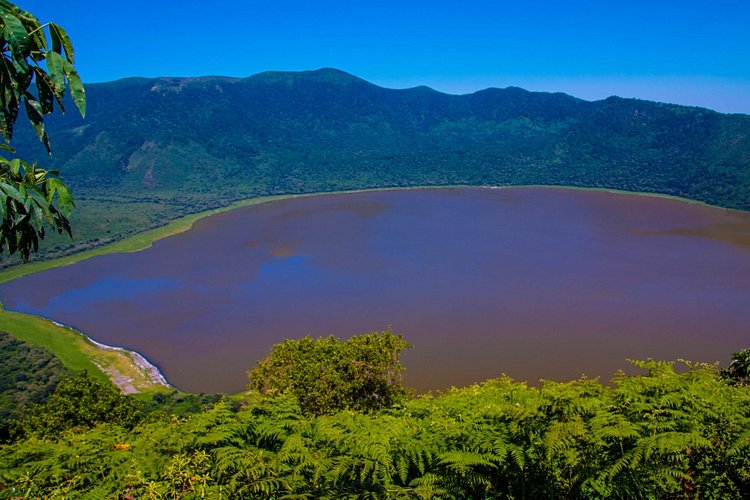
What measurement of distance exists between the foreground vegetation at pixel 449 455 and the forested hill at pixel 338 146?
250 ft

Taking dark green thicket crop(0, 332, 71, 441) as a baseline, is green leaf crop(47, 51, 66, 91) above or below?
above

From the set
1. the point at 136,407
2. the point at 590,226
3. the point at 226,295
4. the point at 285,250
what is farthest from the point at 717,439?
the point at 590,226

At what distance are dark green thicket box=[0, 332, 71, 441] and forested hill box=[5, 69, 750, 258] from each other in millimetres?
43642

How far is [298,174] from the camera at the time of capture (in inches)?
5349

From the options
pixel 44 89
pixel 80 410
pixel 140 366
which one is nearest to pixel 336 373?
pixel 80 410

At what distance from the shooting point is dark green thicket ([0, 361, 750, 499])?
542 cm

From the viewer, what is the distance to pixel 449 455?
226 inches

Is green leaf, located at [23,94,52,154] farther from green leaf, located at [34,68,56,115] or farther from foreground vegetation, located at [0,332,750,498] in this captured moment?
foreground vegetation, located at [0,332,750,498]

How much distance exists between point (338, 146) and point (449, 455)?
538ft

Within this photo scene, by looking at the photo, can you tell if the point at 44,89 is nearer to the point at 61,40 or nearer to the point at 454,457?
the point at 61,40

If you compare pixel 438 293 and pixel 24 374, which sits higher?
pixel 438 293

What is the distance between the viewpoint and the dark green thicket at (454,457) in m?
5.42

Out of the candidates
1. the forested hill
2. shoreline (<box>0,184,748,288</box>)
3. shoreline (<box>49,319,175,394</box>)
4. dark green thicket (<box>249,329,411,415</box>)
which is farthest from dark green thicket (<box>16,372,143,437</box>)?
the forested hill

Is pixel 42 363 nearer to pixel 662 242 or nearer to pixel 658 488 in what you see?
pixel 658 488
